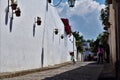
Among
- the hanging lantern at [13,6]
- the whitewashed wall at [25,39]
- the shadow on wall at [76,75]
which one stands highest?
the hanging lantern at [13,6]

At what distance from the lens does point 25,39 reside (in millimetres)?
11422

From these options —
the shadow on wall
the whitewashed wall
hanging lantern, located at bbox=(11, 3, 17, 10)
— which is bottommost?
the shadow on wall

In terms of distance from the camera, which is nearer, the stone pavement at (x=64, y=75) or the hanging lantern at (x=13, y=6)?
the stone pavement at (x=64, y=75)

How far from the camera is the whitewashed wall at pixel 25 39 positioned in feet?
29.8

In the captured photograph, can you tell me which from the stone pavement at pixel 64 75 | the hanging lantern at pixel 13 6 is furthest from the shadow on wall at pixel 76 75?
the hanging lantern at pixel 13 6

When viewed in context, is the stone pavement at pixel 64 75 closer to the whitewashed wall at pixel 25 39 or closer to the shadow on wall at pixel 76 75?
the shadow on wall at pixel 76 75

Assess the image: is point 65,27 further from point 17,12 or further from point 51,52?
point 17,12

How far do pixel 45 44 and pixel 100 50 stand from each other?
721cm

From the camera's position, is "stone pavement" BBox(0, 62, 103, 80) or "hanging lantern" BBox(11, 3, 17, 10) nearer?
"stone pavement" BBox(0, 62, 103, 80)

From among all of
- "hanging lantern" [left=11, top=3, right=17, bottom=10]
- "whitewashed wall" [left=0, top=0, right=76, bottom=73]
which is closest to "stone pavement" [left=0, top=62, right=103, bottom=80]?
"whitewashed wall" [left=0, top=0, right=76, bottom=73]

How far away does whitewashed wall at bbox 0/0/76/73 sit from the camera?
29.8 feet

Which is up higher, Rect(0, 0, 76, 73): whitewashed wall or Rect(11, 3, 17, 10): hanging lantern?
Rect(11, 3, 17, 10): hanging lantern

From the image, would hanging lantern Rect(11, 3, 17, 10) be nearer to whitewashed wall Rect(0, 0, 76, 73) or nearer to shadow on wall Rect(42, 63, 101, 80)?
whitewashed wall Rect(0, 0, 76, 73)

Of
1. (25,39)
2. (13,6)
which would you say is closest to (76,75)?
(25,39)
